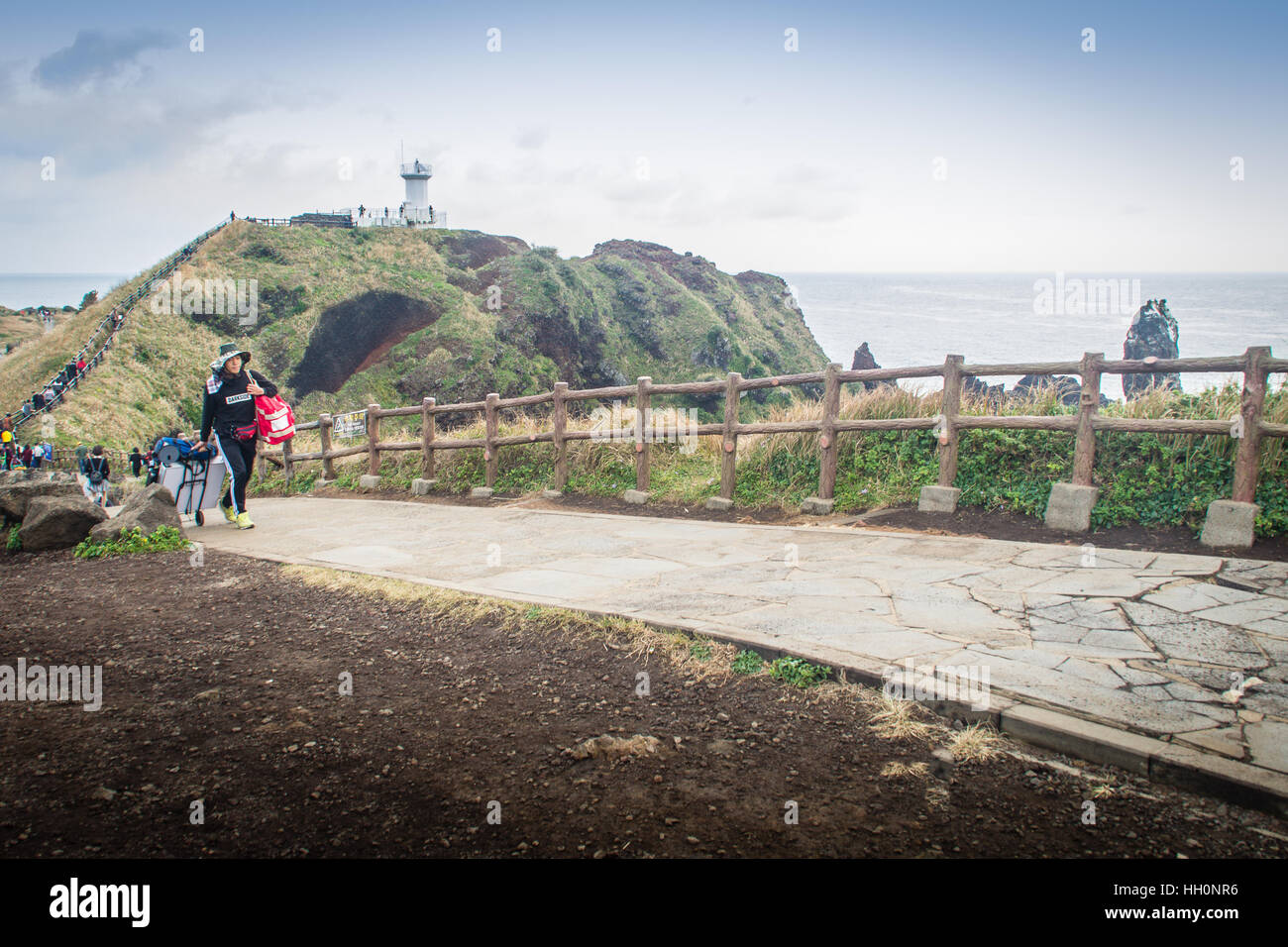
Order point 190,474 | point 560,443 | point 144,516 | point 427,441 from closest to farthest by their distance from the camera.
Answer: point 144,516
point 190,474
point 560,443
point 427,441

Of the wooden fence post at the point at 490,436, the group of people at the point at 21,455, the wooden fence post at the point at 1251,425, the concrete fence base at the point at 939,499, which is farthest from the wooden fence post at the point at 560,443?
the group of people at the point at 21,455

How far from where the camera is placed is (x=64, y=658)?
4398 millimetres

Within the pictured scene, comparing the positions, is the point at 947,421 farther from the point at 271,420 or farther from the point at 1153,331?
the point at 1153,331

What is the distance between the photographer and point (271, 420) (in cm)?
869

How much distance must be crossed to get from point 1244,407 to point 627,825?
632 cm

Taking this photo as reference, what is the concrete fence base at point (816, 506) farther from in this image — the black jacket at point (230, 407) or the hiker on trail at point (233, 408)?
the black jacket at point (230, 407)

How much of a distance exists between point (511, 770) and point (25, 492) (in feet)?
28.1

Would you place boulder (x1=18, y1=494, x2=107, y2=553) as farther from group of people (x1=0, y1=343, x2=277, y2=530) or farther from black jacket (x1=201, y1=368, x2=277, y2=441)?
black jacket (x1=201, y1=368, x2=277, y2=441)

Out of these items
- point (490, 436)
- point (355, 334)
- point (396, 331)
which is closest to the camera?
point (490, 436)

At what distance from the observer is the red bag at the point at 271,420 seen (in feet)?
28.4

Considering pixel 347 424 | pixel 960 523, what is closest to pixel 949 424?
pixel 960 523

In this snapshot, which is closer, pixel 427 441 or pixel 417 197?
pixel 427 441

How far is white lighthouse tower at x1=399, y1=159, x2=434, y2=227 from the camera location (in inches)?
2788

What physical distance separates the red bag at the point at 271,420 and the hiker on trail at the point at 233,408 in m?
0.06
